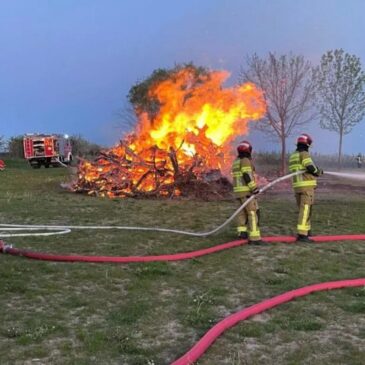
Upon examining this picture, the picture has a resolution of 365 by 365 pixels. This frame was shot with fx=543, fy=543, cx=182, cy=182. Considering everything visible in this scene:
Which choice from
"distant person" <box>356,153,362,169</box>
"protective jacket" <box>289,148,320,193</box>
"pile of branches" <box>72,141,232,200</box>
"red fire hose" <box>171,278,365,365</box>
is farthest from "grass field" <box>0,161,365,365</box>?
"distant person" <box>356,153,362,169</box>

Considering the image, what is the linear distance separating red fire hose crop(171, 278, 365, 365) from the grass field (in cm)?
7

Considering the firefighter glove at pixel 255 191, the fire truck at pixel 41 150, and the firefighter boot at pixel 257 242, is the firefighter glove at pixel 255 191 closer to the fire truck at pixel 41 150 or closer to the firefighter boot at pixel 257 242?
the firefighter boot at pixel 257 242

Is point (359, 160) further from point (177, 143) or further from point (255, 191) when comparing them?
point (255, 191)

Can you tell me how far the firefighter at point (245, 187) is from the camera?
839cm

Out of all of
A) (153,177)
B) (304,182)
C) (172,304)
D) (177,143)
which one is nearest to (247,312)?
(172,304)

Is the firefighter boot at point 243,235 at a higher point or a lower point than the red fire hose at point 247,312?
higher

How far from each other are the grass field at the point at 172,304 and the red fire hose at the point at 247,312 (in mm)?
71

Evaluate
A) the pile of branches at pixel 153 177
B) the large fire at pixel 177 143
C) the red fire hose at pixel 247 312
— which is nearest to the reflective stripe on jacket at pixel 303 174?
the red fire hose at pixel 247 312

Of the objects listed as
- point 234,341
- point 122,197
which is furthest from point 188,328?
point 122,197

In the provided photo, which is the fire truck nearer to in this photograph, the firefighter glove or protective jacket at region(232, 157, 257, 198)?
protective jacket at region(232, 157, 257, 198)

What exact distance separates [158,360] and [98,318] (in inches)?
40.6

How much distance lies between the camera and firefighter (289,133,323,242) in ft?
27.8

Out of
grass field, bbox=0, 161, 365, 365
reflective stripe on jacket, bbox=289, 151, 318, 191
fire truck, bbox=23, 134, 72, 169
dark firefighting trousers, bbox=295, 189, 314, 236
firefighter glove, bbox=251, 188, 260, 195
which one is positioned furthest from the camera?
fire truck, bbox=23, 134, 72, 169

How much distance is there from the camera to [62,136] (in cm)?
4003
